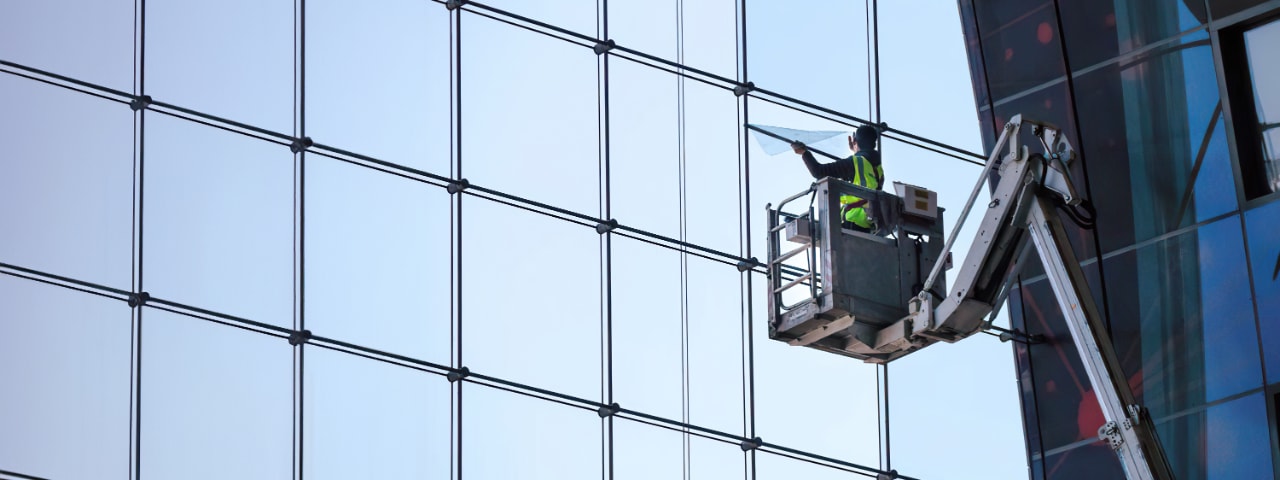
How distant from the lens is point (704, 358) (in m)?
23.9

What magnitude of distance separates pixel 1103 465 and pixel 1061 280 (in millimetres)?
3390

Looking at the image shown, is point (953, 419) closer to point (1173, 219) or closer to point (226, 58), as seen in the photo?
point (1173, 219)

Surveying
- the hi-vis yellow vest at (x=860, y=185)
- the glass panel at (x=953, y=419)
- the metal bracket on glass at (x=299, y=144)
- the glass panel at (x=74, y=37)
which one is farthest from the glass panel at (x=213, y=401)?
the glass panel at (x=953, y=419)

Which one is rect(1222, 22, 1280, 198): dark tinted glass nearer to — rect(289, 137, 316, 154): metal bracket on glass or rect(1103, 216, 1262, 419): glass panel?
rect(1103, 216, 1262, 419): glass panel

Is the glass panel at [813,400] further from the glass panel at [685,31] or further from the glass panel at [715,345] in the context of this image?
the glass panel at [685,31]

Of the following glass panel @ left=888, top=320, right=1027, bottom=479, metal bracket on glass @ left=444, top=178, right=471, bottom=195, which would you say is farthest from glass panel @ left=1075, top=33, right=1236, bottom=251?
metal bracket on glass @ left=444, top=178, right=471, bottom=195

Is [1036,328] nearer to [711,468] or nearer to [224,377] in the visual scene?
[711,468]

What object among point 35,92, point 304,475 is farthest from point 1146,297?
point 35,92

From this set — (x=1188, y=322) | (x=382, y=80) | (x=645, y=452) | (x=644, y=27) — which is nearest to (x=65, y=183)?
(x=382, y=80)

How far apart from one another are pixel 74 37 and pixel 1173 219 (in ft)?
32.3

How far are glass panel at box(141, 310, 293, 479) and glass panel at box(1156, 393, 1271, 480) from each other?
7.69 m

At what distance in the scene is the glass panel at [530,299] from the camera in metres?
22.3

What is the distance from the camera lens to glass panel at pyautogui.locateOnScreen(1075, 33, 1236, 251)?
1981 cm

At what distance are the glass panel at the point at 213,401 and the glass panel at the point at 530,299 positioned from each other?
2.25 meters
